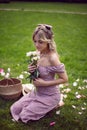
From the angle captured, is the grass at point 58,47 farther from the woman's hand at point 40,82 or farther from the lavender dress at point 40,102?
the woman's hand at point 40,82

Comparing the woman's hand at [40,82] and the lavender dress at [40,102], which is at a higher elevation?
the woman's hand at [40,82]

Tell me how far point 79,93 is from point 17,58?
2336 millimetres

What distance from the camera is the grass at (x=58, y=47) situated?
4.30 m

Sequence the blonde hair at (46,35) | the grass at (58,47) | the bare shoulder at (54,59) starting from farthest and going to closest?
the grass at (58,47) < the bare shoulder at (54,59) < the blonde hair at (46,35)

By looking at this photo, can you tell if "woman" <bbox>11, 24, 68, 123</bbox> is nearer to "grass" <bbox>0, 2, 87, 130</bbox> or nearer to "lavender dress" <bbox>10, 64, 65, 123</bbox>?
"lavender dress" <bbox>10, 64, 65, 123</bbox>

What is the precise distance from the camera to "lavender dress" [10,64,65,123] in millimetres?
4266

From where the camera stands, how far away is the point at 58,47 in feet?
27.4

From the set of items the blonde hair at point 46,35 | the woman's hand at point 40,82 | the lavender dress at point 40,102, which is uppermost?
the blonde hair at point 46,35

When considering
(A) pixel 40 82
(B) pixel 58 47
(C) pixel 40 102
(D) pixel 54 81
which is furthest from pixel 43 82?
(B) pixel 58 47

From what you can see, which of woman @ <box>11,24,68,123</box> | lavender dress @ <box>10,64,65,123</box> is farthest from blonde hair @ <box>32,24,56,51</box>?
lavender dress @ <box>10,64,65,123</box>

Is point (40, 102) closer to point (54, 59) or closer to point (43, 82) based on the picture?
point (43, 82)

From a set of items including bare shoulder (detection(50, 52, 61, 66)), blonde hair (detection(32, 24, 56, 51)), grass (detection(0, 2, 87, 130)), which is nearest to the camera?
blonde hair (detection(32, 24, 56, 51))

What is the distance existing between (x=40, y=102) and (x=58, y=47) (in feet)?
13.6

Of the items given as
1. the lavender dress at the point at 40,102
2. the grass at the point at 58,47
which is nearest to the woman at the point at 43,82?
the lavender dress at the point at 40,102
